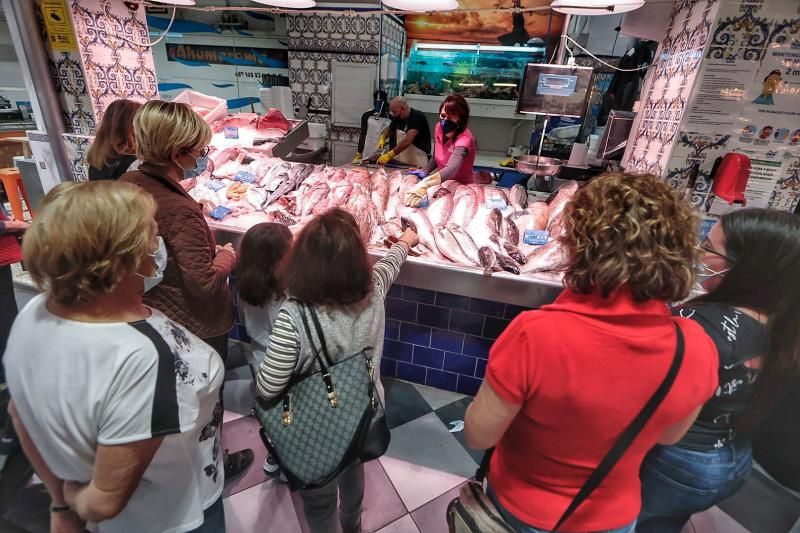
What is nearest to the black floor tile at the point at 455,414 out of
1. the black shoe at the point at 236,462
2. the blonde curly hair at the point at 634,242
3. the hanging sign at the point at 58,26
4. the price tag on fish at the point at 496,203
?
the black shoe at the point at 236,462

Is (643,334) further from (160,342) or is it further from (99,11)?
(99,11)

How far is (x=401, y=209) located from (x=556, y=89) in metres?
1.70

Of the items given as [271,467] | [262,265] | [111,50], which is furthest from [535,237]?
[111,50]

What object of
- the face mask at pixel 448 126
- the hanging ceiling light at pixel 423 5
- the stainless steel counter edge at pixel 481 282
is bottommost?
the stainless steel counter edge at pixel 481 282

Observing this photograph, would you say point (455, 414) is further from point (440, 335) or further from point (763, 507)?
point (763, 507)

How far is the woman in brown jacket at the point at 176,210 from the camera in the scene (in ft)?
5.00

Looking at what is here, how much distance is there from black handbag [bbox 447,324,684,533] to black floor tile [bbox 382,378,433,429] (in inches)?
54.8

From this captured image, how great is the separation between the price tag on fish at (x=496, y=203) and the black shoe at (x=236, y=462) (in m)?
2.20

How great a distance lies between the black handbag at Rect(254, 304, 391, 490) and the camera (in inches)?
51.4

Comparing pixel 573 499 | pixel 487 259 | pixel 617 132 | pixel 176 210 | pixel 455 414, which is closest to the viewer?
pixel 573 499

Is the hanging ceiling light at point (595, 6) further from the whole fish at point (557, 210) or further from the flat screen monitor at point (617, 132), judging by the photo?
the flat screen monitor at point (617, 132)

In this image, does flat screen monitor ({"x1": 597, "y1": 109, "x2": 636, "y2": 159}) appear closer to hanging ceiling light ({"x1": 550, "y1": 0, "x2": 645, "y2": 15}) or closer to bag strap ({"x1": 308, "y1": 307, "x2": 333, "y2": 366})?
hanging ceiling light ({"x1": 550, "y1": 0, "x2": 645, "y2": 15})

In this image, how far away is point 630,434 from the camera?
92 centimetres

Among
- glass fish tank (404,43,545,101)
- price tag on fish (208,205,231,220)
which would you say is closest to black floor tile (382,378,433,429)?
price tag on fish (208,205,231,220)
